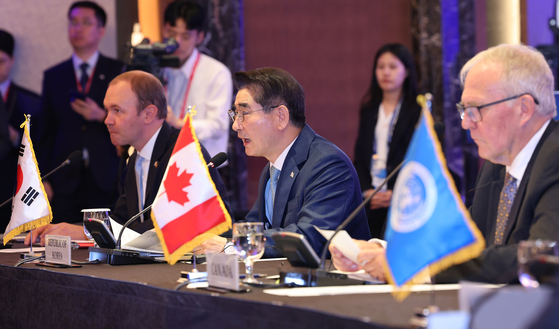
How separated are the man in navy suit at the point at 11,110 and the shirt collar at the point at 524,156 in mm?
4195

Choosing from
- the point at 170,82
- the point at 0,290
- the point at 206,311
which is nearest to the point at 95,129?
the point at 170,82

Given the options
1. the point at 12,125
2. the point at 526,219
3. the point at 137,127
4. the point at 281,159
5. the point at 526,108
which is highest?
the point at 12,125

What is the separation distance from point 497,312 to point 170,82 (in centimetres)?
403

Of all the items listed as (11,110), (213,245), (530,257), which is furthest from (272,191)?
(11,110)

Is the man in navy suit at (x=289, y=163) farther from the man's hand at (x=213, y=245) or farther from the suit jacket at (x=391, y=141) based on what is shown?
the suit jacket at (x=391, y=141)

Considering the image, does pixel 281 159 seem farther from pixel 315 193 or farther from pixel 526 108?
pixel 526 108

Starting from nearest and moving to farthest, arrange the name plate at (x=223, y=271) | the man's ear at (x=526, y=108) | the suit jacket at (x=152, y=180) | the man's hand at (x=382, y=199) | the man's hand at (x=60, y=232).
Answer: the name plate at (x=223, y=271) → the man's ear at (x=526, y=108) → the man's hand at (x=60, y=232) → the suit jacket at (x=152, y=180) → the man's hand at (x=382, y=199)

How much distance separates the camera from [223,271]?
161cm

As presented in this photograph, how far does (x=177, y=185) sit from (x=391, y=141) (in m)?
2.58

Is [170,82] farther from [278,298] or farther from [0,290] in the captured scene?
[278,298]

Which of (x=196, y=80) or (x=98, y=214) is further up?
(x=196, y=80)

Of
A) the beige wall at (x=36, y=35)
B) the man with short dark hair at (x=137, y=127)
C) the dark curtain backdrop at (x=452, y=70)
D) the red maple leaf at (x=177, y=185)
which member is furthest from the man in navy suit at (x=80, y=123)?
the red maple leaf at (x=177, y=185)

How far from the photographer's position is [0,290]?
234cm

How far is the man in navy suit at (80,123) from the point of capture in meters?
4.80
